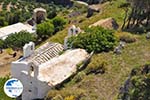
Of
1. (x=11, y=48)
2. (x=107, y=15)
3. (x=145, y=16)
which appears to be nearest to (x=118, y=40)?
(x=145, y=16)

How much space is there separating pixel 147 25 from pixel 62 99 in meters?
16.0

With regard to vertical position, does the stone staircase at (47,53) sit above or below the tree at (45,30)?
above

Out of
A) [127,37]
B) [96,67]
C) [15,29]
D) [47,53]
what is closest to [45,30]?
[15,29]

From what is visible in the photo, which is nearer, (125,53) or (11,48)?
(125,53)

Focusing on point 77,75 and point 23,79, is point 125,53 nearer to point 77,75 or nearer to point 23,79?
point 77,75

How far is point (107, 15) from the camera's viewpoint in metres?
49.0

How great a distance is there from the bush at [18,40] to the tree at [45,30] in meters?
1.21

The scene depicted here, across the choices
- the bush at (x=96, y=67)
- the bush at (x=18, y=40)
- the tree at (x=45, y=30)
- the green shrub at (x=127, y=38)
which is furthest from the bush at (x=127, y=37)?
the tree at (x=45, y=30)

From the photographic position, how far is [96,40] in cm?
3381

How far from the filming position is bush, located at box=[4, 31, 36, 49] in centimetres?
4828

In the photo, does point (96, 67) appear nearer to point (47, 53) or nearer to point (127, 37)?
point (127, 37)

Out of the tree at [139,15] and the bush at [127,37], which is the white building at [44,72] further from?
the tree at [139,15]

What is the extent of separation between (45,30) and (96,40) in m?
17.7

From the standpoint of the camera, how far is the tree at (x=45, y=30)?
50562 mm
